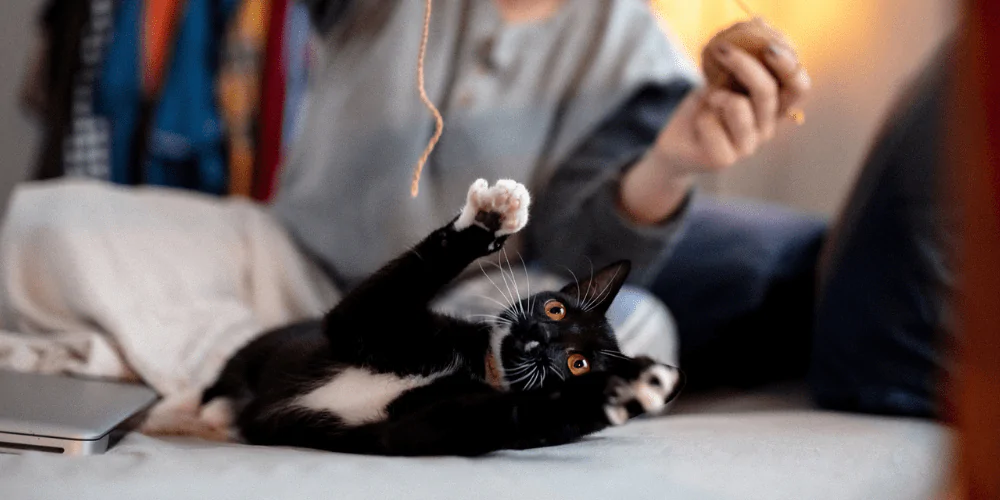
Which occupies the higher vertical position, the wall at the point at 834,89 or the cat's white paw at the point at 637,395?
the wall at the point at 834,89

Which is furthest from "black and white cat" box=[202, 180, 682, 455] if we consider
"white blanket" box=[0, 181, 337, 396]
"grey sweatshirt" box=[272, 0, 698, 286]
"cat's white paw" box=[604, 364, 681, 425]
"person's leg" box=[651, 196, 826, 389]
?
"person's leg" box=[651, 196, 826, 389]

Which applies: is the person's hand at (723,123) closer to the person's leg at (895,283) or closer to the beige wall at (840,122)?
the person's leg at (895,283)

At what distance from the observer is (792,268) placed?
0.95 m

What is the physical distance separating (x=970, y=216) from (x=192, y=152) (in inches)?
58.4

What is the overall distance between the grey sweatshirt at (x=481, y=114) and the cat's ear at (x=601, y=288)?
387mm

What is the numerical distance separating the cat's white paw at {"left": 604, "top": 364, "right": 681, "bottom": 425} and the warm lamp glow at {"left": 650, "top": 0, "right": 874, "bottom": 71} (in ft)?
0.89

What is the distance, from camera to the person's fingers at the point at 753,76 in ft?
1.57

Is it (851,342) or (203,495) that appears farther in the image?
(851,342)

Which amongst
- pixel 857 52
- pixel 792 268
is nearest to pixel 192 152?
pixel 792 268

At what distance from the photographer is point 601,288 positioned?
0.46 meters

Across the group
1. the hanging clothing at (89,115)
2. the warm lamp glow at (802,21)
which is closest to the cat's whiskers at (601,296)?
the warm lamp glow at (802,21)

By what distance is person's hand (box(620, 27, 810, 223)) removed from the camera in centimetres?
48

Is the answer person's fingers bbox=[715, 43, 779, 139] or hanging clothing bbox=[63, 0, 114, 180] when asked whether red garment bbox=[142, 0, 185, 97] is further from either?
person's fingers bbox=[715, 43, 779, 139]

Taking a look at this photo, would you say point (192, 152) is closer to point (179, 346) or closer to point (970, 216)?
point (179, 346)
